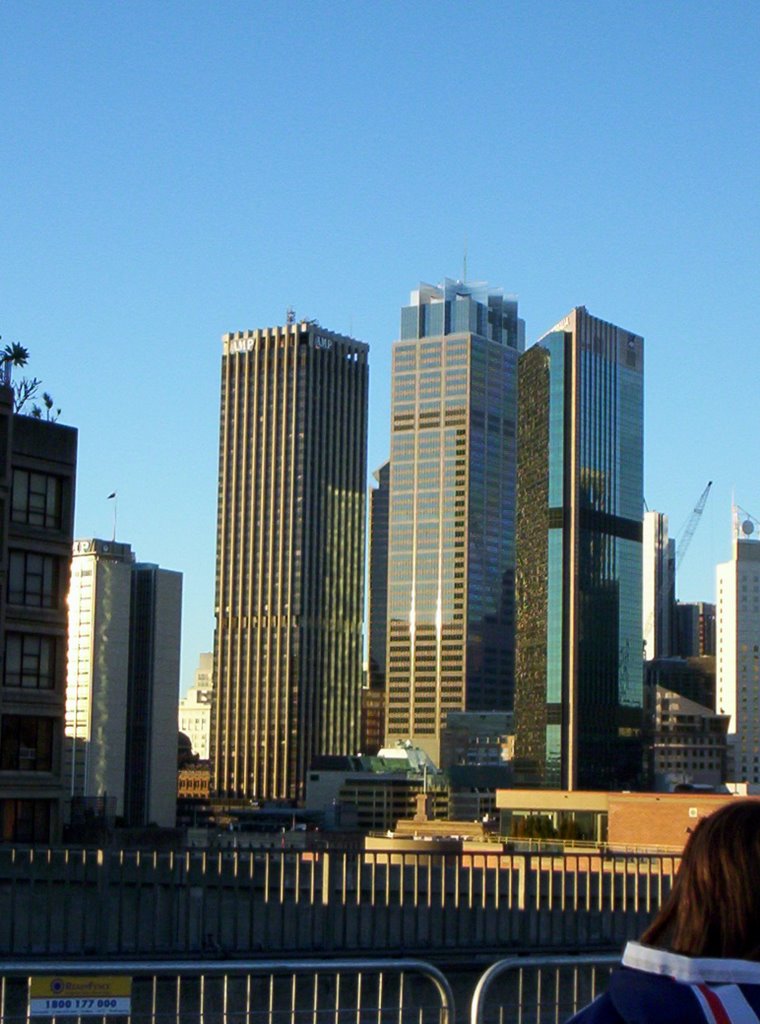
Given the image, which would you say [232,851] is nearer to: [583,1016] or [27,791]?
[583,1016]

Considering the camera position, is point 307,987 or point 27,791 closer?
point 307,987

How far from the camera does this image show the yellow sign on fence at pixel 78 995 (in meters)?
9.34

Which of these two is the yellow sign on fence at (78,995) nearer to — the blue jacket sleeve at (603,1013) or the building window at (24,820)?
the blue jacket sleeve at (603,1013)

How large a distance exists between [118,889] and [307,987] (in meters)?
2.77

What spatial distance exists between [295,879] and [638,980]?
669 inches

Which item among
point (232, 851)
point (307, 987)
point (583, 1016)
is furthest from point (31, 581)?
point (583, 1016)

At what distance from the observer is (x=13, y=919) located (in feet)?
63.9

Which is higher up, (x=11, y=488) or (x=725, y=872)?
(x=11, y=488)

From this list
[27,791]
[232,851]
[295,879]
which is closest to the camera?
[295,879]

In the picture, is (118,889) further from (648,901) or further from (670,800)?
(670,800)

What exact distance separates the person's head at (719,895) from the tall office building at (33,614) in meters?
43.0

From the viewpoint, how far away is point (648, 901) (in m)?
22.2

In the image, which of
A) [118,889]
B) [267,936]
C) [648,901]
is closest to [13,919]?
[118,889]

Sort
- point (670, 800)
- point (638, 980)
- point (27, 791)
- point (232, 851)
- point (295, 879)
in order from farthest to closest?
point (670, 800) < point (27, 791) < point (232, 851) < point (295, 879) < point (638, 980)
